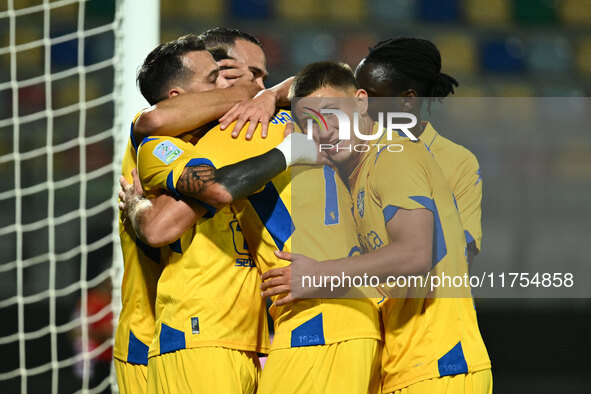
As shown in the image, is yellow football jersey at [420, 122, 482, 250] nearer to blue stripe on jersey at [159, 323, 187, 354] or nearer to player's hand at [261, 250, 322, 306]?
player's hand at [261, 250, 322, 306]

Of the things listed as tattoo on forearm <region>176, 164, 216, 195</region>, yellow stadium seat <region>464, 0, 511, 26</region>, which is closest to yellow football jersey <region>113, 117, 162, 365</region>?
tattoo on forearm <region>176, 164, 216, 195</region>

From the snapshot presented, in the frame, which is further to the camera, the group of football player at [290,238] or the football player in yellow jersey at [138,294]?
the football player in yellow jersey at [138,294]

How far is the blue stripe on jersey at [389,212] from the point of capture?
7.22 ft

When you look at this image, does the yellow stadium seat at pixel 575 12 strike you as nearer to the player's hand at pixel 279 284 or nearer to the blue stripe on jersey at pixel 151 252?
the blue stripe on jersey at pixel 151 252

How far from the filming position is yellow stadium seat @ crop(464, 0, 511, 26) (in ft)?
29.3

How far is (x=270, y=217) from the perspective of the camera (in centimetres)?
222

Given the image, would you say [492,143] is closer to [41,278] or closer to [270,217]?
[41,278]

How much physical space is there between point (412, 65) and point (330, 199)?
779 millimetres

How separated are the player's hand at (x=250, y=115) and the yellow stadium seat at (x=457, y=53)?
6.79 metres

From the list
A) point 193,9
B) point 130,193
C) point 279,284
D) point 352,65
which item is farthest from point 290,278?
point 193,9

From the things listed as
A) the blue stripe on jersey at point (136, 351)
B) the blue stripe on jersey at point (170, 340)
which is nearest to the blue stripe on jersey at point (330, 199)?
the blue stripe on jersey at point (170, 340)

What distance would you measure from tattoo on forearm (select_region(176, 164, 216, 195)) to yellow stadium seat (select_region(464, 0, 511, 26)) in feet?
24.5

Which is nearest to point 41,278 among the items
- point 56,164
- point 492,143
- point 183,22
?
point 56,164

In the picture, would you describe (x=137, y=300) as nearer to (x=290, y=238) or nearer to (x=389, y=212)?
(x=290, y=238)
